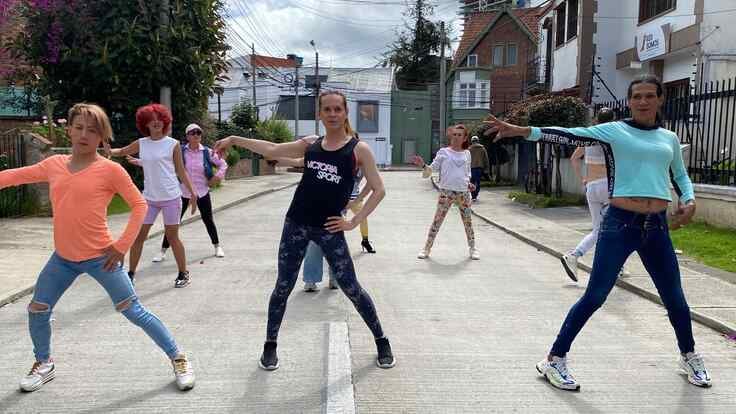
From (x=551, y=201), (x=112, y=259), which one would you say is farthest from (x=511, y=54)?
(x=112, y=259)

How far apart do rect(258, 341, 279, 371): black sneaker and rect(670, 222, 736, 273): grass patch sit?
20.1 feet

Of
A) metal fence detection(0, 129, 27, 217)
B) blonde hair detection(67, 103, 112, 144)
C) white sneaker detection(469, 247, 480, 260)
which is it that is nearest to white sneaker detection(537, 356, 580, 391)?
blonde hair detection(67, 103, 112, 144)

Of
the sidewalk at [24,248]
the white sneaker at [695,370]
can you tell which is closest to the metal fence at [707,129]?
the white sneaker at [695,370]

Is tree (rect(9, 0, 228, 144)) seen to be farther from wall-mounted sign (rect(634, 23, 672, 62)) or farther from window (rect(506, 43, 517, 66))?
window (rect(506, 43, 517, 66))

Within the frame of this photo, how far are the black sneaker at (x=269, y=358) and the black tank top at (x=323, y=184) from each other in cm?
87

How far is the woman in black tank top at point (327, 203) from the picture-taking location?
4035mm

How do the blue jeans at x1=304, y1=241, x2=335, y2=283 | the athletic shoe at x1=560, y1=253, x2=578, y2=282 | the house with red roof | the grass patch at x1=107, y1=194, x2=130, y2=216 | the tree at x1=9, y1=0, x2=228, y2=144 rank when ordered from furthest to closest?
1. the house with red roof
2. the tree at x1=9, y1=0, x2=228, y2=144
3. the grass patch at x1=107, y1=194, x2=130, y2=216
4. the athletic shoe at x1=560, y1=253, x2=578, y2=282
5. the blue jeans at x1=304, y1=241, x2=335, y2=283

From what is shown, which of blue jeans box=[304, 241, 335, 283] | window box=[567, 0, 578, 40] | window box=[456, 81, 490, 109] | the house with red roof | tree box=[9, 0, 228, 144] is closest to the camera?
blue jeans box=[304, 241, 335, 283]

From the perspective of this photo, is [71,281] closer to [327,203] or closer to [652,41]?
[327,203]

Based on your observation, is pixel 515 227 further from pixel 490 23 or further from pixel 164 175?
pixel 490 23

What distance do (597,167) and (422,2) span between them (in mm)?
69668

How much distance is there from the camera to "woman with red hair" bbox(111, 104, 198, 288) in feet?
20.8

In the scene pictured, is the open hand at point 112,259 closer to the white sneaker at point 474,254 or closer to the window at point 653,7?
the white sneaker at point 474,254

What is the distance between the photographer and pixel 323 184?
4.03 m
